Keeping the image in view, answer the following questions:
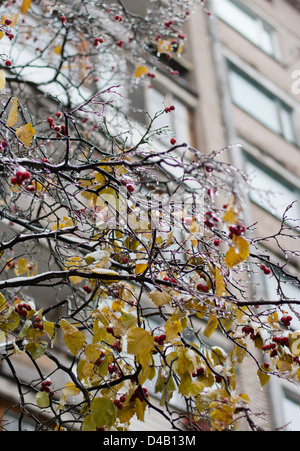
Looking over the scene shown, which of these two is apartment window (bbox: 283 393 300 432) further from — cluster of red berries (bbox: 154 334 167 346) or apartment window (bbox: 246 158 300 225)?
cluster of red berries (bbox: 154 334 167 346)

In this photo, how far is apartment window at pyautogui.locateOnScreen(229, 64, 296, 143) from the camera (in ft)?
53.1

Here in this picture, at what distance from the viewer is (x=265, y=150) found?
612 inches

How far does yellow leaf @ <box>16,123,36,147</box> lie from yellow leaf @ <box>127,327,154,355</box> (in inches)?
53.0

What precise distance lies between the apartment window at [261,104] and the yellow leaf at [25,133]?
1236 cm

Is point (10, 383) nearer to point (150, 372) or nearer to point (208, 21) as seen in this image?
point (150, 372)

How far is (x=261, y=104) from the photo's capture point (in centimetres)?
1670

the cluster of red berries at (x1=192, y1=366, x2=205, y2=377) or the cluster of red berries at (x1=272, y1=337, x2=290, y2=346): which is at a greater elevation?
the cluster of red berries at (x1=272, y1=337, x2=290, y2=346)

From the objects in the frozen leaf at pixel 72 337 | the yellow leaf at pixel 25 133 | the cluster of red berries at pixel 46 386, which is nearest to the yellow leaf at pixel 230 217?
the yellow leaf at pixel 25 133

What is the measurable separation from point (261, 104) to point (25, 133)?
13.5m

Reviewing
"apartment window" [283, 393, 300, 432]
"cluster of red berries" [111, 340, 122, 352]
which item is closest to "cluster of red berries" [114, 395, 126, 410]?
"cluster of red berries" [111, 340, 122, 352]

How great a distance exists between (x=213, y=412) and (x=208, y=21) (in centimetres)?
1396

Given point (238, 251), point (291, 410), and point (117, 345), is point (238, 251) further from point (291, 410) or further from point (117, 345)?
point (291, 410)
